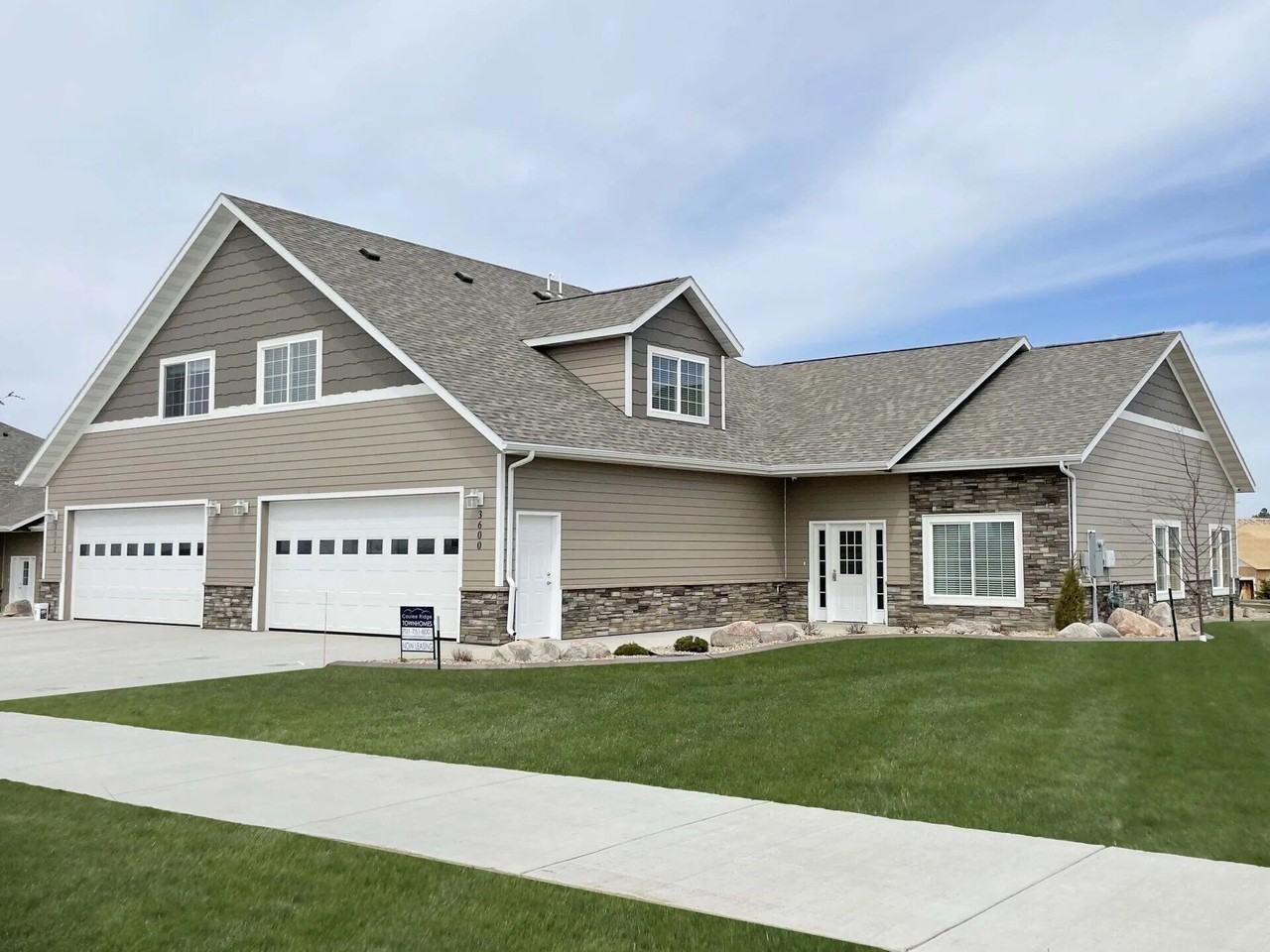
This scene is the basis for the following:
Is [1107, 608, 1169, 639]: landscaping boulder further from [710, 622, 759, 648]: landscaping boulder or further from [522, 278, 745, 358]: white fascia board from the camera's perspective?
[522, 278, 745, 358]: white fascia board

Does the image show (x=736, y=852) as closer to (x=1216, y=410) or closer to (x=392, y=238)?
(x=392, y=238)

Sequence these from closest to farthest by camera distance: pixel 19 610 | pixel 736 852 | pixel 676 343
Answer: pixel 736 852
pixel 676 343
pixel 19 610

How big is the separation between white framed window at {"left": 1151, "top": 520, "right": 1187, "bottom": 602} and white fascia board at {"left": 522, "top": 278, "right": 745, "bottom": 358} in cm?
927

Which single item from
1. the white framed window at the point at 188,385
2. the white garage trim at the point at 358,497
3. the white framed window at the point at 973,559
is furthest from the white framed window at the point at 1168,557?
the white framed window at the point at 188,385

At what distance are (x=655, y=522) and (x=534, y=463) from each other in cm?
300

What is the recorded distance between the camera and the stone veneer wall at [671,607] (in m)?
18.6

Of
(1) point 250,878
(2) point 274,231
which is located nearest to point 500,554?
(2) point 274,231

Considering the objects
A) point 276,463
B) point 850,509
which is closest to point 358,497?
point 276,463

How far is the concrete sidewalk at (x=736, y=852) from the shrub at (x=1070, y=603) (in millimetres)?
13296

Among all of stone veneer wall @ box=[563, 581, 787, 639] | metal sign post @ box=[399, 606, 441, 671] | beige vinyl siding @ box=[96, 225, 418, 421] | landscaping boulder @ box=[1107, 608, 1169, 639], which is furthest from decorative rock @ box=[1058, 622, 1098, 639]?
beige vinyl siding @ box=[96, 225, 418, 421]

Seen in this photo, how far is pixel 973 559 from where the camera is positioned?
802 inches

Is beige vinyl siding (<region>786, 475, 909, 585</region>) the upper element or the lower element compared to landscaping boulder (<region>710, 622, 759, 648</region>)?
upper

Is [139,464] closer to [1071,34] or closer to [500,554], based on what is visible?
[500,554]

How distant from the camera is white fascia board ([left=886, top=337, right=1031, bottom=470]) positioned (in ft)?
68.2
